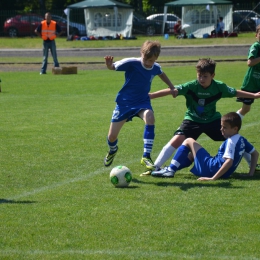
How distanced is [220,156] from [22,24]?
4469 cm

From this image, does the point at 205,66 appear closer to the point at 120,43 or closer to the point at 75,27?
the point at 120,43

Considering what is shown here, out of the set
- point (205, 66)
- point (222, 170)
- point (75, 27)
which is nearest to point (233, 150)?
point (222, 170)

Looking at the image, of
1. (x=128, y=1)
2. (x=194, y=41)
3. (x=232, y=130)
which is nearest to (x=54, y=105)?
(x=232, y=130)

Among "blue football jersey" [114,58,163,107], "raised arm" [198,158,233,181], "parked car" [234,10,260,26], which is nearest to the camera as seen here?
"raised arm" [198,158,233,181]

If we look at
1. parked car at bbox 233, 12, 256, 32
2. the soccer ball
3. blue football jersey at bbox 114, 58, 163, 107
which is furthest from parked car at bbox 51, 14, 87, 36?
the soccer ball

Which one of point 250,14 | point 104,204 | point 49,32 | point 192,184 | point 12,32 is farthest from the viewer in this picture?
point 12,32

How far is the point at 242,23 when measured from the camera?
156 ft

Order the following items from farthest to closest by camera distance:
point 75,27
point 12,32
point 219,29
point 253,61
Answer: point 12,32 < point 75,27 < point 219,29 < point 253,61

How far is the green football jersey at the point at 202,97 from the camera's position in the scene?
805 centimetres

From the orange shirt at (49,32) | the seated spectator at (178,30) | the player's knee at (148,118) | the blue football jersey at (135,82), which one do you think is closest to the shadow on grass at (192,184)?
the player's knee at (148,118)

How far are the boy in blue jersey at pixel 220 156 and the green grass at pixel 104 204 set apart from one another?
0.52 feet

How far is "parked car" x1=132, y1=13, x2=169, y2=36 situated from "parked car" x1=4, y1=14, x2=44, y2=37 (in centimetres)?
735

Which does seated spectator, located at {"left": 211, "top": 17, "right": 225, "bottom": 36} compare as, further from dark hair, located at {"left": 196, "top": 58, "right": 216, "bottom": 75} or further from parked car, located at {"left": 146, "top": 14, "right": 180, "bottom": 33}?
dark hair, located at {"left": 196, "top": 58, "right": 216, "bottom": 75}

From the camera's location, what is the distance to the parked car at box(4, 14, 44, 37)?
164 feet
